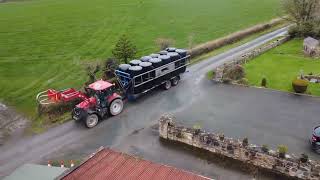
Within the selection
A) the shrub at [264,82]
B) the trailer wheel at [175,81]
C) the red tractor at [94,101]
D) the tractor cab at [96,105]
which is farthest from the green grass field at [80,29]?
the shrub at [264,82]

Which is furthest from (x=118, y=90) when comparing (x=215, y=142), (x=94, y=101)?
(x=215, y=142)

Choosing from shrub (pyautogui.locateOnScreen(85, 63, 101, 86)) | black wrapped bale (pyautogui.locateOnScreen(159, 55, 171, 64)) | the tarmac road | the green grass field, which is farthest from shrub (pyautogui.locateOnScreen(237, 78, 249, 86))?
shrub (pyautogui.locateOnScreen(85, 63, 101, 86))

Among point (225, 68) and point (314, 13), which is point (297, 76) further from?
point (314, 13)

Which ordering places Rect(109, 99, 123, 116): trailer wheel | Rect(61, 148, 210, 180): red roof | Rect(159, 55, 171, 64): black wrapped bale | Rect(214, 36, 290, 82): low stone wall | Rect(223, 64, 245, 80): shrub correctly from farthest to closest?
Rect(214, 36, 290, 82): low stone wall
Rect(223, 64, 245, 80): shrub
Rect(159, 55, 171, 64): black wrapped bale
Rect(109, 99, 123, 116): trailer wheel
Rect(61, 148, 210, 180): red roof

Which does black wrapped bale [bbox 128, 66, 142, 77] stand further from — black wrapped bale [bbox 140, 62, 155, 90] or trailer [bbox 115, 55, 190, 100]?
black wrapped bale [bbox 140, 62, 155, 90]

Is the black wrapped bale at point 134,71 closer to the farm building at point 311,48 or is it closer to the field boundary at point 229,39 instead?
the field boundary at point 229,39

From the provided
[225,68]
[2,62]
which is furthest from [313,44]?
[2,62]
